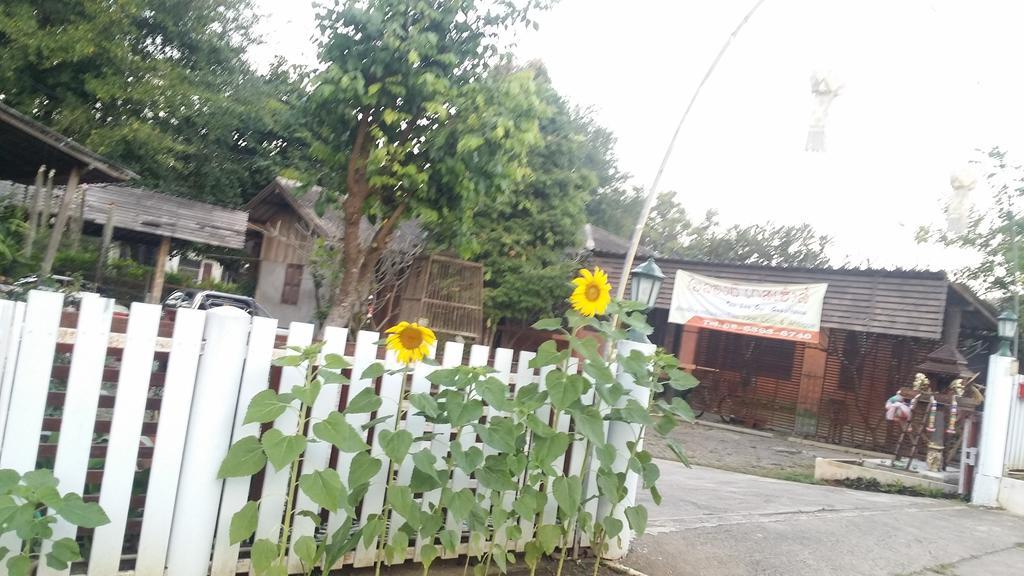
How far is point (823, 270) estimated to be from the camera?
49.3 feet

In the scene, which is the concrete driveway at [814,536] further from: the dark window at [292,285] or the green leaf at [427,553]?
the dark window at [292,285]

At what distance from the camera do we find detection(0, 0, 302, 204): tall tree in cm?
1673

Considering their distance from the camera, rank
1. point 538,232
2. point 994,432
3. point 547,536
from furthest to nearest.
Answer: point 538,232, point 994,432, point 547,536

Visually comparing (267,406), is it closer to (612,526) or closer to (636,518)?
(612,526)

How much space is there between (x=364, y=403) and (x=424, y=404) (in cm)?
25

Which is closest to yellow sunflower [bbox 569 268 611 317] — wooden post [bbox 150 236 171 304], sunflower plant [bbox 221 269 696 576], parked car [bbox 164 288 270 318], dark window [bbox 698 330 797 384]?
sunflower plant [bbox 221 269 696 576]

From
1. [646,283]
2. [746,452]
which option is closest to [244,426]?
[646,283]

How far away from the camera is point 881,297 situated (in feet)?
47.2

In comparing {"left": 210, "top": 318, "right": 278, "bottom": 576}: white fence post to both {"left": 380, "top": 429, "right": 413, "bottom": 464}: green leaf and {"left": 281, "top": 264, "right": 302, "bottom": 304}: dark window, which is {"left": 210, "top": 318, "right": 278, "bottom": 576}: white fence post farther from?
{"left": 281, "top": 264, "right": 302, "bottom": 304}: dark window

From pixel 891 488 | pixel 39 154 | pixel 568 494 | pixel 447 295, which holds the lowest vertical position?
pixel 891 488

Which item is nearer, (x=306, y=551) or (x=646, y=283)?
(x=306, y=551)

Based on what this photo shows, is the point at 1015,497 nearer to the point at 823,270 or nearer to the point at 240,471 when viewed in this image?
the point at 823,270

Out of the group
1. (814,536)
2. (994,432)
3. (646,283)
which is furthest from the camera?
(994,432)

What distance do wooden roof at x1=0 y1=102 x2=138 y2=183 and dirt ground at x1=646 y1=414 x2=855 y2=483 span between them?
829 cm
